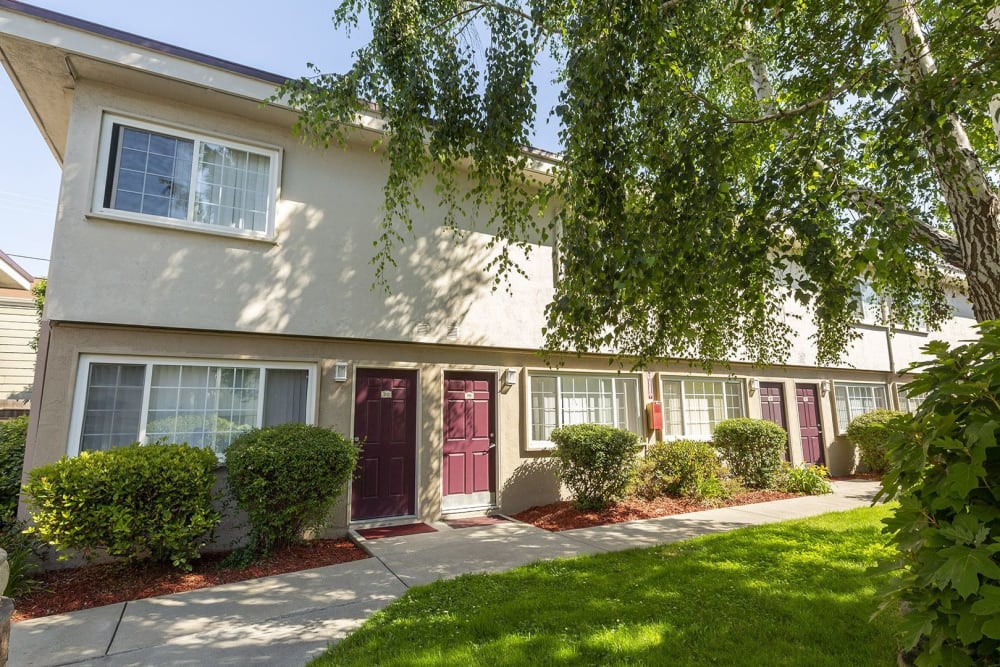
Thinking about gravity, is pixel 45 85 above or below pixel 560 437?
above

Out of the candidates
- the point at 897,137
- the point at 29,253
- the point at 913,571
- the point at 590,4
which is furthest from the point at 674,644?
the point at 29,253

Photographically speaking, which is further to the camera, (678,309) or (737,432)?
(737,432)

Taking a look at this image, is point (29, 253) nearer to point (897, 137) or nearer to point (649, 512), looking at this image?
point (649, 512)

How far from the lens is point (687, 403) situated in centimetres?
1126

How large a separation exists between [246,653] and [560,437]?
5.73m

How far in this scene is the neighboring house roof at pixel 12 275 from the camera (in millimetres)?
12016

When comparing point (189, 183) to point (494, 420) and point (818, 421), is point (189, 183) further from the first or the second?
point (818, 421)

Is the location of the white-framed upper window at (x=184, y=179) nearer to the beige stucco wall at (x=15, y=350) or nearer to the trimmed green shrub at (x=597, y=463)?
the trimmed green shrub at (x=597, y=463)

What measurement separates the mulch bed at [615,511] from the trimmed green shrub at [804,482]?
3.76 ft

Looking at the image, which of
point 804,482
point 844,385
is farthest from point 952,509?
point 844,385

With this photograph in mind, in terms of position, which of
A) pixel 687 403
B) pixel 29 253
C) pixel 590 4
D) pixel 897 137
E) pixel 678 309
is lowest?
pixel 687 403

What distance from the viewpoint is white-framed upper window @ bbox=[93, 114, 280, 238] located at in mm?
6375

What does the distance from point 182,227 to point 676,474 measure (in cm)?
916

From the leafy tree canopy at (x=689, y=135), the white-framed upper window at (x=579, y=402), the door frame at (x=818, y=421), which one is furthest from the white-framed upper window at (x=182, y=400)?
the door frame at (x=818, y=421)
